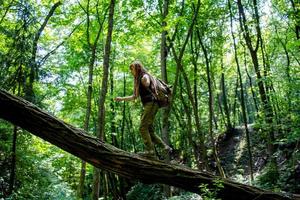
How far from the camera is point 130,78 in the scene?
22891mm

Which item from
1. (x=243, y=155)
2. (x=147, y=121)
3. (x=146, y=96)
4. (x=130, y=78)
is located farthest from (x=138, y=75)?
(x=130, y=78)

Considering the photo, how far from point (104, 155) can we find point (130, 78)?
1707 cm

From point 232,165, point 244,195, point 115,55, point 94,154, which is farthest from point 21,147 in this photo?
point 232,165

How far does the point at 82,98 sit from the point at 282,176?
1086 cm

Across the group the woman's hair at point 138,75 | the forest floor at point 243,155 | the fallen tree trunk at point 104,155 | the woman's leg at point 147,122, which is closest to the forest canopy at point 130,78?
the forest floor at point 243,155

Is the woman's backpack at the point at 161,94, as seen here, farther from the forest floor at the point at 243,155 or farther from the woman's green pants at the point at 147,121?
the forest floor at the point at 243,155

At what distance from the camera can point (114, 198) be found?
20625 millimetres

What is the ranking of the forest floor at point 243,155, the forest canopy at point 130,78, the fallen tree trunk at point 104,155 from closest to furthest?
the fallen tree trunk at point 104,155, the forest canopy at point 130,78, the forest floor at point 243,155

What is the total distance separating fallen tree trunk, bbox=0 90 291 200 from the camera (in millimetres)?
5820

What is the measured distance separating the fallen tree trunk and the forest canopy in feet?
1.47

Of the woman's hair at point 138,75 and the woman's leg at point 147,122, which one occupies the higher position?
the woman's hair at point 138,75

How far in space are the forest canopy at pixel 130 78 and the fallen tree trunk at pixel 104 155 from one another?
45 cm

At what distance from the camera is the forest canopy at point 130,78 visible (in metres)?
9.43

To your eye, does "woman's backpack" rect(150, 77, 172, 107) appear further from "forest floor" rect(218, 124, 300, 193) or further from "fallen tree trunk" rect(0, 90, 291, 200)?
"forest floor" rect(218, 124, 300, 193)
